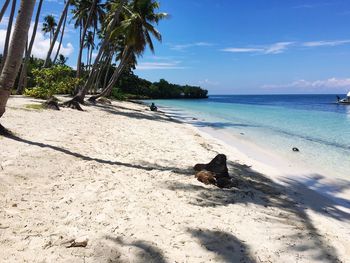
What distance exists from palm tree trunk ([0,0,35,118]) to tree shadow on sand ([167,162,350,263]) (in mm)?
4168

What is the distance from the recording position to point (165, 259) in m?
4.00

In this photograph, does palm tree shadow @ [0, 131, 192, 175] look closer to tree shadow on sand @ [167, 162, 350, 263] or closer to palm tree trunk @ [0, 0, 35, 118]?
palm tree trunk @ [0, 0, 35, 118]

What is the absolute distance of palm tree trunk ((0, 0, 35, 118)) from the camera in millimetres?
7438

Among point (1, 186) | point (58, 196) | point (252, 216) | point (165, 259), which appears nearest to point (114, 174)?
point (58, 196)

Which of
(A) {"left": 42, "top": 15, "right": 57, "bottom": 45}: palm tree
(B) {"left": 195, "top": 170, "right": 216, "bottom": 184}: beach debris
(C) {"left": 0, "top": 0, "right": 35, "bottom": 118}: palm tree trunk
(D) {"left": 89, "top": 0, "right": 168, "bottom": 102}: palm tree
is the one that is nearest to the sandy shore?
(B) {"left": 195, "top": 170, "right": 216, "bottom": 184}: beach debris

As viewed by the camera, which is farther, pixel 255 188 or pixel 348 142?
pixel 348 142

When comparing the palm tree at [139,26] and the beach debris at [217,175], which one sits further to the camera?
the palm tree at [139,26]

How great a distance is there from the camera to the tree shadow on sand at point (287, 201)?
4859 mm

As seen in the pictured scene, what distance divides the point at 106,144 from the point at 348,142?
13.3 metres

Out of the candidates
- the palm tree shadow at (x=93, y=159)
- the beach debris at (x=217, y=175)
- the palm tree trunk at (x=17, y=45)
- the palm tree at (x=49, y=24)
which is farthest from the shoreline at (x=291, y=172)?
the palm tree at (x=49, y=24)

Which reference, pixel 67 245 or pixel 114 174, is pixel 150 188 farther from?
pixel 67 245

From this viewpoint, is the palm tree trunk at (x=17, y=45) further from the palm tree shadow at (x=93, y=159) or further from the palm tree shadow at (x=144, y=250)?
the palm tree shadow at (x=144, y=250)

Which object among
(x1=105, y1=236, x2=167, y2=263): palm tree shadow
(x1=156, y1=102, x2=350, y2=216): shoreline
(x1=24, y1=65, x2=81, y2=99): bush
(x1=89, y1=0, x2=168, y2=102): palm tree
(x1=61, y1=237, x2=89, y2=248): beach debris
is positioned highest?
(x1=89, y1=0, x2=168, y2=102): palm tree

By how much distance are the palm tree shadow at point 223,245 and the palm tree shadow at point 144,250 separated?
25.0 inches
